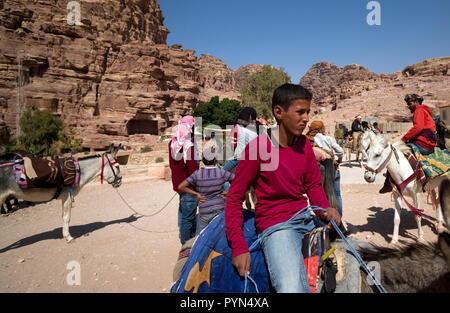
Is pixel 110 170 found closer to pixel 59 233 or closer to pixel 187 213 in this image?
pixel 59 233

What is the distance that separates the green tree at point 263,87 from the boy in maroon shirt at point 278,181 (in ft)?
119

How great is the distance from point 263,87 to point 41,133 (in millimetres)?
31286

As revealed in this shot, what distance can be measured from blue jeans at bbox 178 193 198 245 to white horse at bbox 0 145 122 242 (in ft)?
9.68

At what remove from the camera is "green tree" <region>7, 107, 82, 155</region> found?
25.6m

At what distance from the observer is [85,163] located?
5449 mm

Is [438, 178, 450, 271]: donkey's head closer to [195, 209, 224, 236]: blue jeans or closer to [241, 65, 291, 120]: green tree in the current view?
[195, 209, 224, 236]: blue jeans

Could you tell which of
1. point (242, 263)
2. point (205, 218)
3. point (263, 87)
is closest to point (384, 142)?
point (205, 218)

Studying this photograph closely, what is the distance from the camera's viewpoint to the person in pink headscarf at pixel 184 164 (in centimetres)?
361

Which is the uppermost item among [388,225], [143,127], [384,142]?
[143,127]

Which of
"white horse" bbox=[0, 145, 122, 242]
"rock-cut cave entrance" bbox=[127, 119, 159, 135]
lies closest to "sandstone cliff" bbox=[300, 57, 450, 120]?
"rock-cut cave entrance" bbox=[127, 119, 159, 135]

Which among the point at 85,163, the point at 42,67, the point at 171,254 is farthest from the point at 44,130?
the point at 171,254

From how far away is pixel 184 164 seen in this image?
3703 millimetres

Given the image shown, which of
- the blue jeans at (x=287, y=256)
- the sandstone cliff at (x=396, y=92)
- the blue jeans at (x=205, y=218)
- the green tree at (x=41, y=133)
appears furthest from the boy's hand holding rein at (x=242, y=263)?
the sandstone cliff at (x=396, y=92)

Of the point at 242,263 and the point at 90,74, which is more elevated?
the point at 90,74
